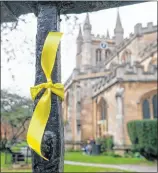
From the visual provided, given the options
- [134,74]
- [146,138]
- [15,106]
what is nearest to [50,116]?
[15,106]

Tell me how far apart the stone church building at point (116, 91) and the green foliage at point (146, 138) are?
650 cm

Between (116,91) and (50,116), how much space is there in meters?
22.8

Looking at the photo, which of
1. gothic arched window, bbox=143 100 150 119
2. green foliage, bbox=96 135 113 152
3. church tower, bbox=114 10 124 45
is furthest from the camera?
church tower, bbox=114 10 124 45

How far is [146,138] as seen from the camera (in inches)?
632

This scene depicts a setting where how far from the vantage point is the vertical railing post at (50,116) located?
1731 millimetres

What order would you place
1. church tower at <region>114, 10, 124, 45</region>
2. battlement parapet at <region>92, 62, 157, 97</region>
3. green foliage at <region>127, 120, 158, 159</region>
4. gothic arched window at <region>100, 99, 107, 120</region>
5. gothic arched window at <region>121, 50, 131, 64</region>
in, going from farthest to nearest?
1. church tower at <region>114, 10, 124, 45</region>
2. gothic arched window at <region>121, 50, 131, 64</region>
3. gothic arched window at <region>100, 99, 107, 120</region>
4. battlement parapet at <region>92, 62, 157, 97</region>
5. green foliage at <region>127, 120, 158, 159</region>

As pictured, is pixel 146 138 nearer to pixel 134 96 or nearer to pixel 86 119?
pixel 134 96

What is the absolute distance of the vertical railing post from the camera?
5.68 ft

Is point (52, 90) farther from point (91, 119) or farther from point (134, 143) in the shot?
point (91, 119)

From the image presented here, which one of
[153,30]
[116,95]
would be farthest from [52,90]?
[153,30]

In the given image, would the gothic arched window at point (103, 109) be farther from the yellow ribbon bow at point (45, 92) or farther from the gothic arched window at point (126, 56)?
the yellow ribbon bow at point (45, 92)

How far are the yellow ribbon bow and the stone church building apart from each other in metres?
19.5

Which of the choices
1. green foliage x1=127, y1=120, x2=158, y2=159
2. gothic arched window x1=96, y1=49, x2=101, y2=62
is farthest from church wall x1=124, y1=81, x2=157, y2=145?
gothic arched window x1=96, y1=49, x2=101, y2=62

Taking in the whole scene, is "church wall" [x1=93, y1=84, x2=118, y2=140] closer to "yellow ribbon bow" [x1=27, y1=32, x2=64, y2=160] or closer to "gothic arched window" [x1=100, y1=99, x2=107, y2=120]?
"gothic arched window" [x1=100, y1=99, x2=107, y2=120]
